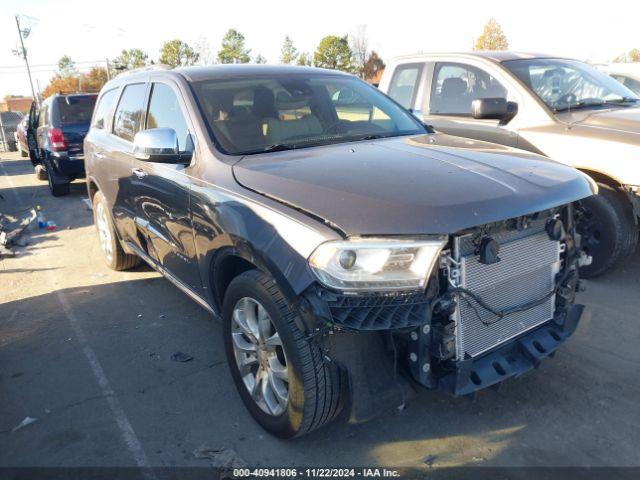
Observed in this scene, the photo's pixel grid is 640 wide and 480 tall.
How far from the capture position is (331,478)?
8.70 feet

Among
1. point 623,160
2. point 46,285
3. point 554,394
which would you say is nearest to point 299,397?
point 554,394

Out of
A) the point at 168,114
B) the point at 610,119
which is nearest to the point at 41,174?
the point at 168,114

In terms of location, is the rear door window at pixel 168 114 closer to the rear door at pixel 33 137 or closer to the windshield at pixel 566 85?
the windshield at pixel 566 85

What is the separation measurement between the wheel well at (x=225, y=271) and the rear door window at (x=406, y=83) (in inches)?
150

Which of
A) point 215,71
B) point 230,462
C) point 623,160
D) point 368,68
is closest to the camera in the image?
point 230,462

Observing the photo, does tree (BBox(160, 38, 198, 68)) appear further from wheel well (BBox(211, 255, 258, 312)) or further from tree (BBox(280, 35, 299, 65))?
wheel well (BBox(211, 255, 258, 312))

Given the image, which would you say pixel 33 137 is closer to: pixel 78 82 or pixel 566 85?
pixel 566 85

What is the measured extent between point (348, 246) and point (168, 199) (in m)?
1.79

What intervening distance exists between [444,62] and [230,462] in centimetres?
483

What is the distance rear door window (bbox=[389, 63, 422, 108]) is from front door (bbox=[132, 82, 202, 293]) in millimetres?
3141

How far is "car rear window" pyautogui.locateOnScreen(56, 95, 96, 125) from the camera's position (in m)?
10.4

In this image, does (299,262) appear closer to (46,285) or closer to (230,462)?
(230,462)

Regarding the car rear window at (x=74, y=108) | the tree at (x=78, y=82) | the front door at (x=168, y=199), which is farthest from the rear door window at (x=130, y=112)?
the tree at (x=78, y=82)

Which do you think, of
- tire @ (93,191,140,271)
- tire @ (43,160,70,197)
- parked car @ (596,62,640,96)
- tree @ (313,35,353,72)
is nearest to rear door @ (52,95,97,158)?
tire @ (43,160,70,197)
